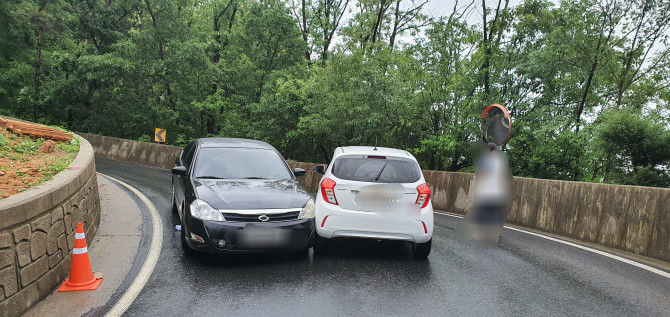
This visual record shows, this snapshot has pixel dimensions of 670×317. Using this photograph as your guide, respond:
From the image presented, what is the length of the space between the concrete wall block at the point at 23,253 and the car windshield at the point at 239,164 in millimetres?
2697

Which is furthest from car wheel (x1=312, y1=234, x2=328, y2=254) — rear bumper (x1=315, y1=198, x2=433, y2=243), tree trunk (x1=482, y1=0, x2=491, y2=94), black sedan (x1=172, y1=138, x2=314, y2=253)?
tree trunk (x1=482, y1=0, x2=491, y2=94)

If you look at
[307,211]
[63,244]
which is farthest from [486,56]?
[63,244]

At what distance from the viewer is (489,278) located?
5.64 meters

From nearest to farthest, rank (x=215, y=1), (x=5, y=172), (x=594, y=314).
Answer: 1. (x=594, y=314)
2. (x=5, y=172)
3. (x=215, y=1)

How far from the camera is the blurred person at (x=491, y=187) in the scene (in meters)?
5.71

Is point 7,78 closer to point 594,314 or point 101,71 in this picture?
point 101,71

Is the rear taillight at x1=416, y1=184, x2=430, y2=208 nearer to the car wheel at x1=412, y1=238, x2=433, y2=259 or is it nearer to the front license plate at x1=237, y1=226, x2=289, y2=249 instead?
the car wheel at x1=412, y1=238, x2=433, y2=259

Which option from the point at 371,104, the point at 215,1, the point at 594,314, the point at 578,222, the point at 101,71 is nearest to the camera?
the point at 594,314

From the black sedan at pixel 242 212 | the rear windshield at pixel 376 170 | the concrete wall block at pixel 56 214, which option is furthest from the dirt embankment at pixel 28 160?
the rear windshield at pixel 376 170

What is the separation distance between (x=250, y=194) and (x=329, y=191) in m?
1.06

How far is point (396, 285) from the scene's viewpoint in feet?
17.0

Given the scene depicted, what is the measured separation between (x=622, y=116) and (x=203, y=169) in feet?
41.2

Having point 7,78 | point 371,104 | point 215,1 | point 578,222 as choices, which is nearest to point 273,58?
point 215,1

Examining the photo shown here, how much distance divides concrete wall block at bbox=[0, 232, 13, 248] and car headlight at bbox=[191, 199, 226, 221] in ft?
6.54
